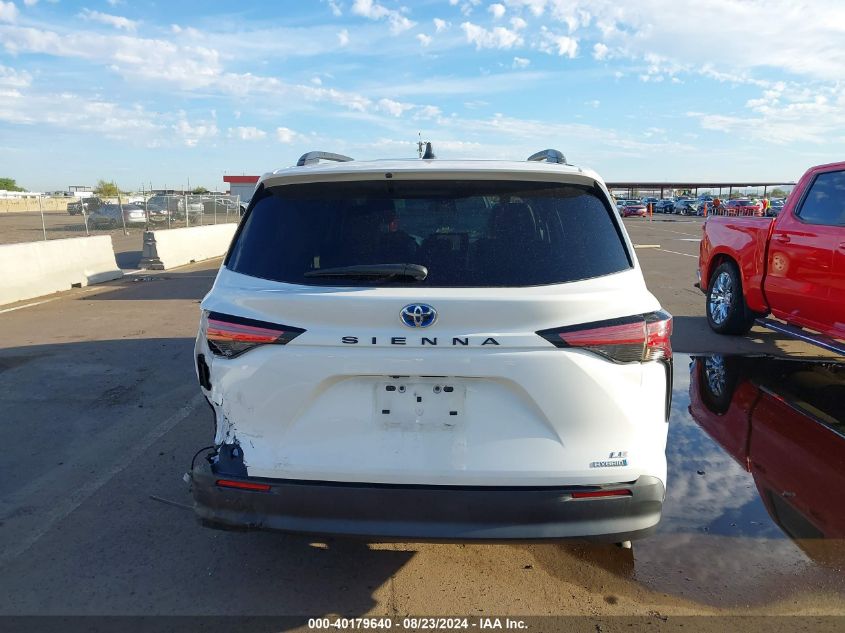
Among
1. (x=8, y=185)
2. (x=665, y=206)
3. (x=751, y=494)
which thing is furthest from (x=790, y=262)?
(x=8, y=185)

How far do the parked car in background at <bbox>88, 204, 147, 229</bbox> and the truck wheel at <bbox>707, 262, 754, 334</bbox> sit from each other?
1062 inches

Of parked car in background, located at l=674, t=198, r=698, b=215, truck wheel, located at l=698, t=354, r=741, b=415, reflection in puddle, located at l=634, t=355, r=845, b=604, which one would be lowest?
reflection in puddle, located at l=634, t=355, r=845, b=604

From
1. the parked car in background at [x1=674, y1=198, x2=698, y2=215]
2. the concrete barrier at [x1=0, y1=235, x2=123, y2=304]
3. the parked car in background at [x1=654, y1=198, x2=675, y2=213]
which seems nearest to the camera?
the concrete barrier at [x1=0, y1=235, x2=123, y2=304]

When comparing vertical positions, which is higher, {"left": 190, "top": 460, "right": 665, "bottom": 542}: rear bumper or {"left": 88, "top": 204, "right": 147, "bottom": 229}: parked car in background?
{"left": 88, "top": 204, "right": 147, "bottom": 229}: parked car in background

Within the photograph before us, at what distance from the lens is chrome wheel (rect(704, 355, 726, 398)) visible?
20.8ft

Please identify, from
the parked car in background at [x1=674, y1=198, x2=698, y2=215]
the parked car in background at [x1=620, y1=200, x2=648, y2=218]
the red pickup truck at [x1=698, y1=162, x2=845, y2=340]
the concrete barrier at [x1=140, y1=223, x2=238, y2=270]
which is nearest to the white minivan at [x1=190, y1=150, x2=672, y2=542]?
the red pickup truck at [x1=698, y1=162, x2=845, y2=340]

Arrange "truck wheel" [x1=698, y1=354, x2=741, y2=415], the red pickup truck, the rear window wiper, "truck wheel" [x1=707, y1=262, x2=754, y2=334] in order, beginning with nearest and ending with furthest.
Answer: the rear window wiper < "truck wheel" [x1=698, y1=354, x2=741, y2=415] < the red pickup truck < "truck wheel" [x1=707, y1=262, x2=754, y2=334]

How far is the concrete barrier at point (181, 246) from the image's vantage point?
1677 cm

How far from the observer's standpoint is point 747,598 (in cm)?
312

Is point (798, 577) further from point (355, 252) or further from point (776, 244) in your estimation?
point (776, 244)

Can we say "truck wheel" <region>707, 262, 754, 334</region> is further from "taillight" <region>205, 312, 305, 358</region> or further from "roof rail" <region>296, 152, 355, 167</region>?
"taillight" <region>205, 312, 305, 358</region>

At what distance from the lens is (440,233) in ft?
9.30

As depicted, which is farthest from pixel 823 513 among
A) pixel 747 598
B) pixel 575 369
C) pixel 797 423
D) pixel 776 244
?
pixel 776 244

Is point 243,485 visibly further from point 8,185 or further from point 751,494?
point 8,185
